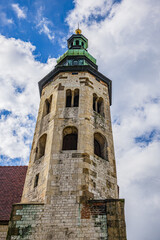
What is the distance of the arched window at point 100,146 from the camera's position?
16309mm

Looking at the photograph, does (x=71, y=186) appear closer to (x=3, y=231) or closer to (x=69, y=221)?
(x=69, y=221)

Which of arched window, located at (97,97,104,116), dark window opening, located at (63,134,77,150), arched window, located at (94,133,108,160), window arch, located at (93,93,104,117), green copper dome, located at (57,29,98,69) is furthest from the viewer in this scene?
green copper dome, located at (57,29,98,69)

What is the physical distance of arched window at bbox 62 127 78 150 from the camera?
1572 cm

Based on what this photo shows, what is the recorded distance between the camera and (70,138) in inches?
636

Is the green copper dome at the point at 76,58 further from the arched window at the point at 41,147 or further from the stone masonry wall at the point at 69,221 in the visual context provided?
the stone masonry wall at the point at 69,221

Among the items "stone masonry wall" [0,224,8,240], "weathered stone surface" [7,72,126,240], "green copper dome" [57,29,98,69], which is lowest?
"stone masonry wall" [0,224,8,240]

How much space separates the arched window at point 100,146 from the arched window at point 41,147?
10.1 feet

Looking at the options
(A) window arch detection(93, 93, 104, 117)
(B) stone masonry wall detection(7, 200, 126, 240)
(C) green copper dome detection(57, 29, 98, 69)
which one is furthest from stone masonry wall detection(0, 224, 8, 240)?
(C) green copper dome detection(57, 29, 98, 69)

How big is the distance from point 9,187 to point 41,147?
11.0 feet

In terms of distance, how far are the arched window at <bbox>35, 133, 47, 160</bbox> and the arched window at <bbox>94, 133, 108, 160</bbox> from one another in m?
3.08

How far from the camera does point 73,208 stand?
1234 cm

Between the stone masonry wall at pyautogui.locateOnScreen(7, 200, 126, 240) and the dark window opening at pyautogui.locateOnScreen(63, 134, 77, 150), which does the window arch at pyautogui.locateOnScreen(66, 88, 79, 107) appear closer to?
the dark window opening at pyautogui.locateOnScreen(63, 134, 77, 150)

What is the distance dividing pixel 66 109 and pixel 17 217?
737 cm

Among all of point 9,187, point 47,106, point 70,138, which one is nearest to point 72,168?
point 70,138
